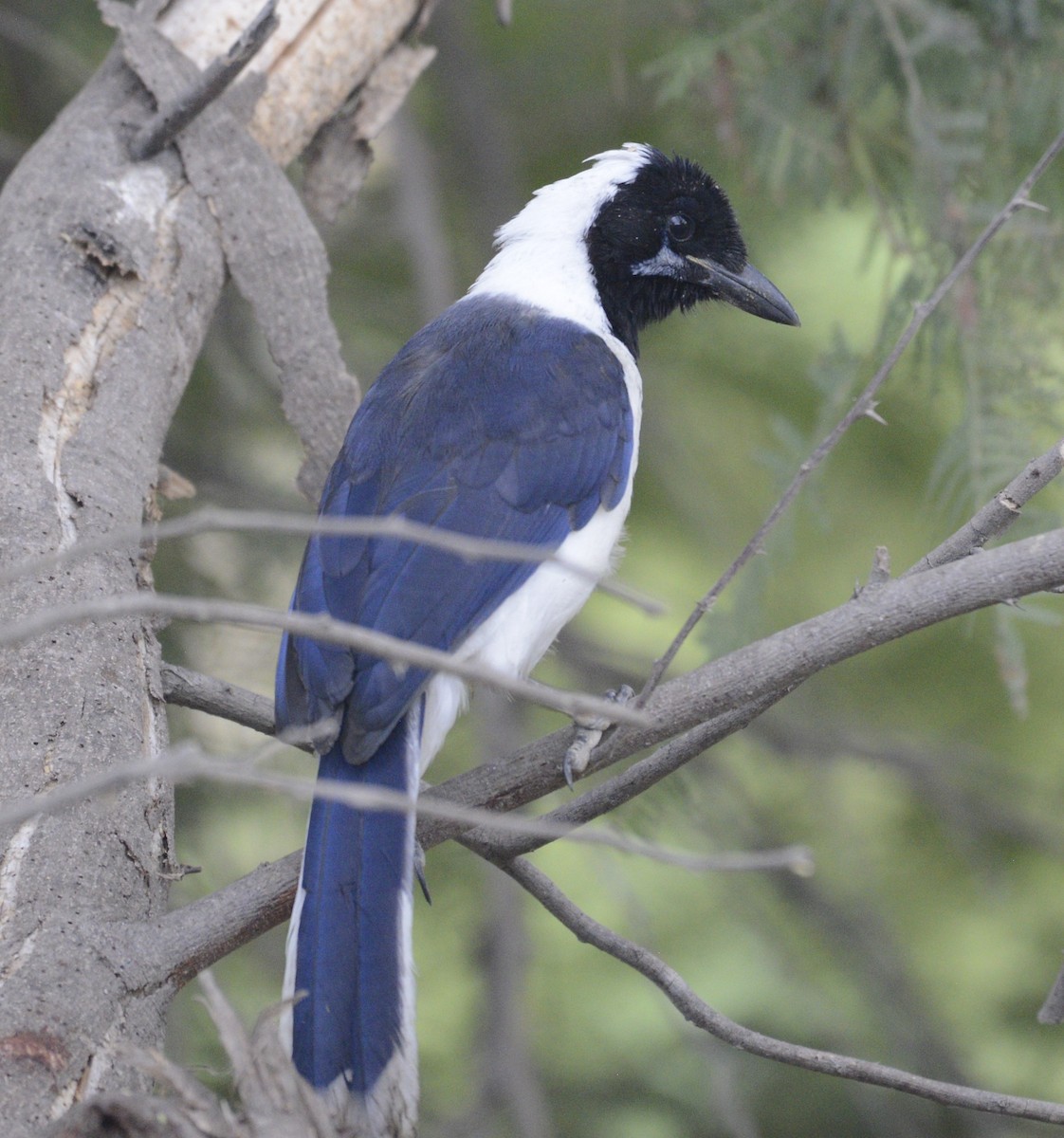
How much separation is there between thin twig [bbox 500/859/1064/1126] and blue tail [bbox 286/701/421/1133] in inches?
9.7

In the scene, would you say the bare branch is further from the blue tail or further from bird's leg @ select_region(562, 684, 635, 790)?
bird's leg @ select_region(562, 684, 635, 790)

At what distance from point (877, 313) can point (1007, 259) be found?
952 millimetres

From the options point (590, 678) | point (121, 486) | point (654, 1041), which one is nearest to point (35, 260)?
point (121, 486)

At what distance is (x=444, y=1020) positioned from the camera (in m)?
4.13

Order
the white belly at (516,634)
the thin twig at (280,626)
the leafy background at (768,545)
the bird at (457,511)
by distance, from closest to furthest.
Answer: the thin twig at (280,626), the bird at (457,511), the white belly at (516,634), the leafy background at (768,545)

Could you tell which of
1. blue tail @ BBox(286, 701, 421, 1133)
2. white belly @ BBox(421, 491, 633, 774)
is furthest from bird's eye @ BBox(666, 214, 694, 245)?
blue tail @ BBox(286, 701, 421, 1133)

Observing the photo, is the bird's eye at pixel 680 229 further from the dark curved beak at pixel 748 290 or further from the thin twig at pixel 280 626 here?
the thin twig at pixel 280 626

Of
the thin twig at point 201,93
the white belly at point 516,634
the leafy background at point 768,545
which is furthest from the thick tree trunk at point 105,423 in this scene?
the leafy background at point 768,545

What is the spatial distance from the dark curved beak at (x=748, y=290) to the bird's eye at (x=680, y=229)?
0.05 m

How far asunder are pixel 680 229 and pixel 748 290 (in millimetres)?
212

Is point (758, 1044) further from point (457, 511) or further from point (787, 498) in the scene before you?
point (457, 511)

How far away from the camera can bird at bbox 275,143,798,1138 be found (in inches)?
78.0

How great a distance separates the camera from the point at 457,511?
2588 mm

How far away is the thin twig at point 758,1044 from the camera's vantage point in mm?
1920
